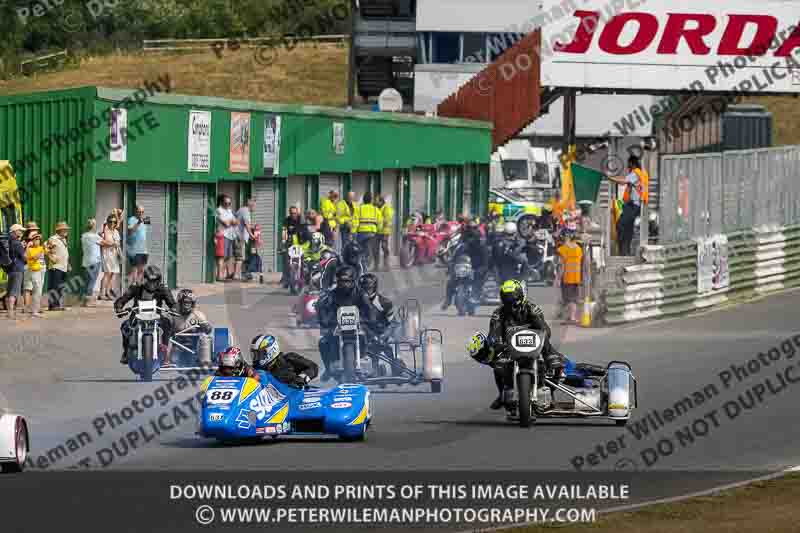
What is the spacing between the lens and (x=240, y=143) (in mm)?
36375

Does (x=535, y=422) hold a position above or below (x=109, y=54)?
below

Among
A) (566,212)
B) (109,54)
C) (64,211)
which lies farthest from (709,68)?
(109,54)

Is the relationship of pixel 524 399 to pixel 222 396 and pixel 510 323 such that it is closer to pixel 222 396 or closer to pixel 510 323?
pixel 510 323

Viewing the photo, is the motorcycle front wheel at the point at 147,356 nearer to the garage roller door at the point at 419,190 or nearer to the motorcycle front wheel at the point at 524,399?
the motorcycle front wheel at the point at 524,399

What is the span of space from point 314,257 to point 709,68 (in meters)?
21.2

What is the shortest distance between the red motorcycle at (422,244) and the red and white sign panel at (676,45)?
334 inches

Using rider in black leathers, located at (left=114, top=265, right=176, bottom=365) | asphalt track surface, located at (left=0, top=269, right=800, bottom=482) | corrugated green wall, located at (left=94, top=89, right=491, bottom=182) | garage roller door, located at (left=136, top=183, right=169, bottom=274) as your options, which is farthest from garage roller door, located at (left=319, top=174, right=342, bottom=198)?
rider in black leathers, located at (left=114, top=265, right=176, bottom=365)

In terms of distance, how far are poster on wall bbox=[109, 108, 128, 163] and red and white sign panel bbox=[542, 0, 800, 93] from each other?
17675mm

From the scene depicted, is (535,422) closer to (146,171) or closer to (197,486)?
(197,486)

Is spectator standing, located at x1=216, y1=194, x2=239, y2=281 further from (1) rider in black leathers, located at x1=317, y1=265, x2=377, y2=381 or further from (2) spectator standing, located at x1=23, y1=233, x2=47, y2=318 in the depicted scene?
(1) rider in black leathers, located at x1=317, y1=265, x2=377, y2=381

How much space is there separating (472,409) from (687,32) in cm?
3092

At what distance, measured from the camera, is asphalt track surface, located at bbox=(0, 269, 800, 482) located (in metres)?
14.4

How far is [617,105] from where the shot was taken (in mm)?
66875

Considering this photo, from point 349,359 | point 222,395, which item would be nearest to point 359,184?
point 349,359
